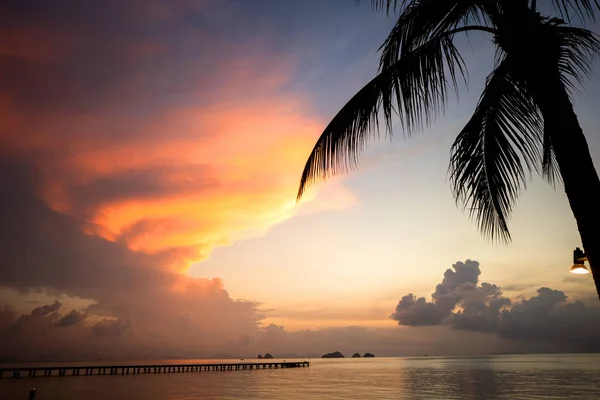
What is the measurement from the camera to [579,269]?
217 inches

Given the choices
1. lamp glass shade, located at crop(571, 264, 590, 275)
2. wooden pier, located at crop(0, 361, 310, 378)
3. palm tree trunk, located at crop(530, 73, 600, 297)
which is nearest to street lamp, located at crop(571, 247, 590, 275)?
lamp glass shade, located at crop(571, 264, 590, 275)

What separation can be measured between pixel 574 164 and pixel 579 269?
3268 millimetres

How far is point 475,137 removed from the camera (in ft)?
14.1

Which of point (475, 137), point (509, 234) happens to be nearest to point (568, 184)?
point (475, 137)

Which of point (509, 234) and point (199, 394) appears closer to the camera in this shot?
point (509, 234)

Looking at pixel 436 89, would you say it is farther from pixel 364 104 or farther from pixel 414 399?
pixel 414 399

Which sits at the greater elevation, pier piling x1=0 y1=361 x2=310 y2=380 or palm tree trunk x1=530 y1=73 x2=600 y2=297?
palm tree trunk x1=530 y1=73 x2=600 y2=297

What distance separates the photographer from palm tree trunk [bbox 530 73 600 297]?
2.87 metres

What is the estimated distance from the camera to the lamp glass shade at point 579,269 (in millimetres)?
5500

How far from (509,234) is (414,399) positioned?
40.0 m

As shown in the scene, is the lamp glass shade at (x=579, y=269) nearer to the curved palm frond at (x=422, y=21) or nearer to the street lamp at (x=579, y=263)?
the street lamp at (x=579, y=263)

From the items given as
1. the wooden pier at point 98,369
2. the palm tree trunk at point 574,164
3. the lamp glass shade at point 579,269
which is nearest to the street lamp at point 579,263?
the lamp glass shade at point 579,269

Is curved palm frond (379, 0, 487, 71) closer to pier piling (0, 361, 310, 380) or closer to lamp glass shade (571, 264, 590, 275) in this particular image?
lamp glass shade (571, 264, 590, 275)

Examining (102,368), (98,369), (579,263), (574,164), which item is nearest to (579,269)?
(579,263)
